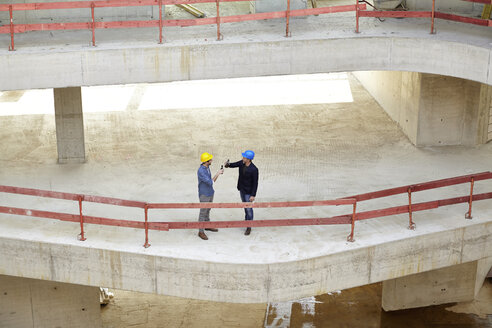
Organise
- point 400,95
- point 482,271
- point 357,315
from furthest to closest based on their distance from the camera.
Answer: point 400,95 → point 482,271 → point 357,315

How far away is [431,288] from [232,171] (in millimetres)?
5584

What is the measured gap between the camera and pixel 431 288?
1964cm

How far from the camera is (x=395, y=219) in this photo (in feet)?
50.7

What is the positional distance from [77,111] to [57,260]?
4.63 m

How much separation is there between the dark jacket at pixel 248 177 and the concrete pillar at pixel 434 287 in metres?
6.15

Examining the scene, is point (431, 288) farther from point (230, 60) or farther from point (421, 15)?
point (230, 60)

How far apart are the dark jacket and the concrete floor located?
32.1 inches

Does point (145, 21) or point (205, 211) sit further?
point (145, 21)

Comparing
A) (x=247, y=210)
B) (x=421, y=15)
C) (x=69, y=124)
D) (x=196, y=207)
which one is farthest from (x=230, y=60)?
(x=69, y=124)

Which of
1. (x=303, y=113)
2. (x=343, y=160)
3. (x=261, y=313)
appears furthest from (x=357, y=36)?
(x=261, y=313)

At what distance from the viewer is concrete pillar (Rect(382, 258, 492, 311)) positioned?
1947 centimetres

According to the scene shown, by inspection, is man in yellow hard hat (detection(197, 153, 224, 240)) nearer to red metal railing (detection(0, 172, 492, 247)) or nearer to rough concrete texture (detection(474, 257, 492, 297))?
red metal railing (detection(0, 172, 492, 247))

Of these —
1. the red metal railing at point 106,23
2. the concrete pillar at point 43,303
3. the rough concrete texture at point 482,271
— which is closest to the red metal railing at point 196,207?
the concrete pillar at point 43,303

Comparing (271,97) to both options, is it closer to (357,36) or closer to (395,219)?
(357,36)
